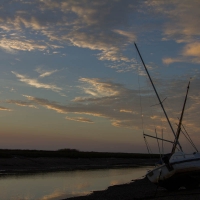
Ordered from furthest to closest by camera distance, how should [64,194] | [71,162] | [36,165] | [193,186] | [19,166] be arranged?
[71,162] → [36,165] → [19,166] → [64,194] → [193,186]

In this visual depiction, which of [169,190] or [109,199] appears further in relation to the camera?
[169,190]

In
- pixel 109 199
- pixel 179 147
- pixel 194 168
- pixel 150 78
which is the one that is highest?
pixel 150 78

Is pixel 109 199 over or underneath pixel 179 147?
underneath

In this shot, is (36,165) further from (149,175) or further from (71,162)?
(149,175)

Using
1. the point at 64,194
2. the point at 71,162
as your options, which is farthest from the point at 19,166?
the point at 64,194

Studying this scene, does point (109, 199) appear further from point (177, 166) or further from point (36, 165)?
point (36, 165)

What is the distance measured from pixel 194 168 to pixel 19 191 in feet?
49.7

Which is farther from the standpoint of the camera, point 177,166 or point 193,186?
point 193,186

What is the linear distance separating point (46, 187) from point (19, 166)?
88.3 ft

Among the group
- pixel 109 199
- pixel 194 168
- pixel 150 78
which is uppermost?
pixel 150 78

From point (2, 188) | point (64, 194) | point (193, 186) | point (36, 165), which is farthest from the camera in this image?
point (36, 165)

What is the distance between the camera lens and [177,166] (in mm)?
24484

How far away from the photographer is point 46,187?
34.0 m

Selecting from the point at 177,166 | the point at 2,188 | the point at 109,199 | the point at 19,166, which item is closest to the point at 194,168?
the point at 177,166
